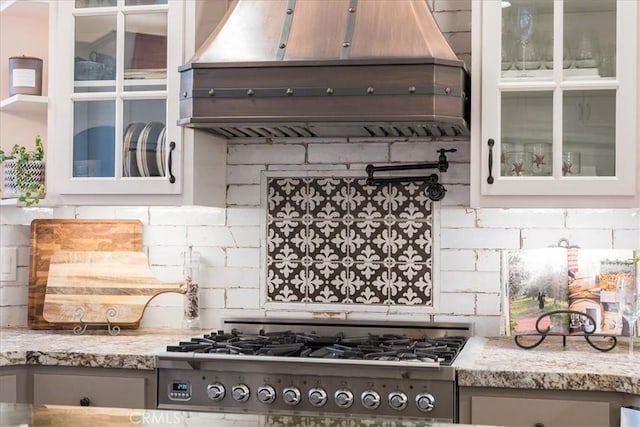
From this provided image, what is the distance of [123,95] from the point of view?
11.4ft

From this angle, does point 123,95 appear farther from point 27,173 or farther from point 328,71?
point 328,71

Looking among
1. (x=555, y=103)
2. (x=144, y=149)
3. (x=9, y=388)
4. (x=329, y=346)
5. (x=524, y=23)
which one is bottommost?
(x=9, y=388)

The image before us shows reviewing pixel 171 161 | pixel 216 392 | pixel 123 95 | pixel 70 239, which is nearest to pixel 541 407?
pixel 216 392

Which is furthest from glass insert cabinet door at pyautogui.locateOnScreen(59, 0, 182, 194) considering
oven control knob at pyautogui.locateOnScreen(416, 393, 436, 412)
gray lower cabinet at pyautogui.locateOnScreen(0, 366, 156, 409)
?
oven control knob at pyautogui.locateOnScreen(416, 393, 436, 412)

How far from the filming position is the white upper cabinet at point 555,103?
308cm

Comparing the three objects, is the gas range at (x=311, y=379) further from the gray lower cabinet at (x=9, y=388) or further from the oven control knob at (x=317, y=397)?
the gray lower cabinet at (x=9, y=388)

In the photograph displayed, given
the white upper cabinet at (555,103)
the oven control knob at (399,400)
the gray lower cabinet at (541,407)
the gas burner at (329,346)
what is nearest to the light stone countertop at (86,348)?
the gas burner at (329,346)

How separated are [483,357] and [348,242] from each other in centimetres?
86

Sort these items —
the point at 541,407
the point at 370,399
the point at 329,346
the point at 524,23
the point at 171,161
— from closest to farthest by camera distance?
the point at 541,407, the point at 370,399, the point at 524,23, the point at 329,346, the point at 171,161

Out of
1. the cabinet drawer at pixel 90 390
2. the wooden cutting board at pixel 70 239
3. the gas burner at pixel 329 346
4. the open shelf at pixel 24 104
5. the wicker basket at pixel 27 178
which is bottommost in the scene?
the cabinet drawer at pixel 90 390

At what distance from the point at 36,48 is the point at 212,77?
47.2 inches

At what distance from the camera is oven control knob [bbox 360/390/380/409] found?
9.34ft

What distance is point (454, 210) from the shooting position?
3.55 meters

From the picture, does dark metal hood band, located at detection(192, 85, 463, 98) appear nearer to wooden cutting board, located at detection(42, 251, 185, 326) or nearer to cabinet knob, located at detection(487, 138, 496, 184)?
cabinet knob, located at detection(487, 138, 496, 184)
